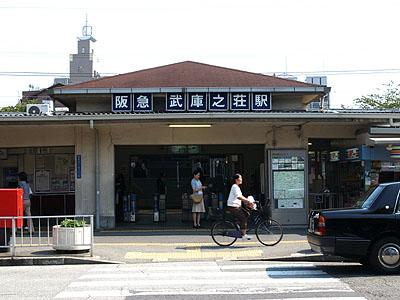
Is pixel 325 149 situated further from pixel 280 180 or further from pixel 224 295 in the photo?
pixel 224 295

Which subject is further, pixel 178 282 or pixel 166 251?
pixel 166 251

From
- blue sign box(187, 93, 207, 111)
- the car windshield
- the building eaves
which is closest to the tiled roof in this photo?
blue sign box(187, 93, 207, 111)

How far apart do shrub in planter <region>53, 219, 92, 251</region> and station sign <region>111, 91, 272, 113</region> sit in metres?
7.91

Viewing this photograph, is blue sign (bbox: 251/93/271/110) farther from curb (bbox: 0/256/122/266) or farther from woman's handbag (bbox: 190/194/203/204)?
curb (bbox: 0/256/122/266)

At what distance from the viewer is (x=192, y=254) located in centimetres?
1413

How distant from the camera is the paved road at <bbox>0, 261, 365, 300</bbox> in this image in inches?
369

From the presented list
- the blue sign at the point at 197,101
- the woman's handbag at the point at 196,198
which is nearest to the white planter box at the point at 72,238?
the woman's handbag at the point at 196,198

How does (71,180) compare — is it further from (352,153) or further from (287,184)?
(352,153)

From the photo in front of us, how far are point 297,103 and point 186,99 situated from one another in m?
4.51

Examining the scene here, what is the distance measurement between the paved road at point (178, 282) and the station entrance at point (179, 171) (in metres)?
9.71

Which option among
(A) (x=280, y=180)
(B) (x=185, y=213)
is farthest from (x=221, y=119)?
(B) (x=185, y=213)

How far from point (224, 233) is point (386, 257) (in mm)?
5152

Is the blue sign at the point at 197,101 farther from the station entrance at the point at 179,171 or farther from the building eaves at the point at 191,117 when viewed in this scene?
the building eaves at the point at 191,117

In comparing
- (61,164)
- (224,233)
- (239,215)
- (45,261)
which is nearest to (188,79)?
(61,164)
